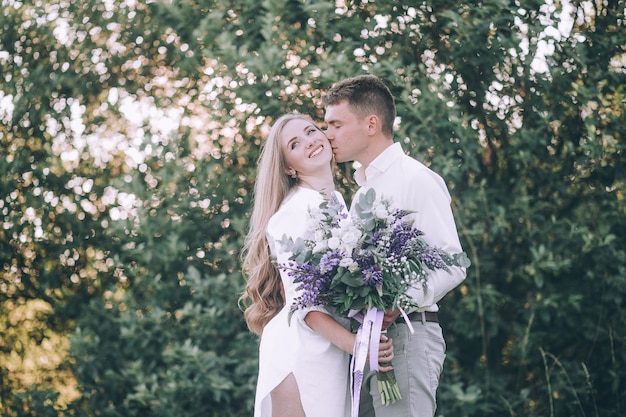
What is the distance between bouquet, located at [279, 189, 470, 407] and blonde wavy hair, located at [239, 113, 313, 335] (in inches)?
22.2

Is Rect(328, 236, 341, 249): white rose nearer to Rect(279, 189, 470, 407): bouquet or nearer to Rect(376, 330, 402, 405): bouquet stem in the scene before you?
Rect(279, 189, 470, 407): bouquet

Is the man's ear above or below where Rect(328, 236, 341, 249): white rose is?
above

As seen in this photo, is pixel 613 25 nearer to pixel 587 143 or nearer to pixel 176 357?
pixel 587 143

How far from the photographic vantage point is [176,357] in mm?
5082

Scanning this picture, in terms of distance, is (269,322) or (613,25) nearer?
(269,322)

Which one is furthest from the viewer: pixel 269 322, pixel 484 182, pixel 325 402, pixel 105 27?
pixel 105 27

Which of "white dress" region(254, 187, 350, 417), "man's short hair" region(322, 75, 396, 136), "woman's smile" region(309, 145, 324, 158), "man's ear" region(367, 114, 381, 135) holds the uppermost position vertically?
"man's short hair" region(322, 75, 396, 136)

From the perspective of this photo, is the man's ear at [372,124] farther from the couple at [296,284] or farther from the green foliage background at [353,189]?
the green foliage background at [353,189]

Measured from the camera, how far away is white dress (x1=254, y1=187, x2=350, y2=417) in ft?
11.4

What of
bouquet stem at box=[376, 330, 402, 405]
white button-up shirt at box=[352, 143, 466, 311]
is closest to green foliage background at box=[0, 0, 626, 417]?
white button-up shirt at box=[352, 143, 466, 311]

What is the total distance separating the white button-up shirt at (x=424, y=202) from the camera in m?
3.47

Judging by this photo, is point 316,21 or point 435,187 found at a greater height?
point 316,21

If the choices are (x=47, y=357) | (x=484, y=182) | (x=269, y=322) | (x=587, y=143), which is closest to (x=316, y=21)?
(x=484, y=182)

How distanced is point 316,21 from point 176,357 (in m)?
2.19
